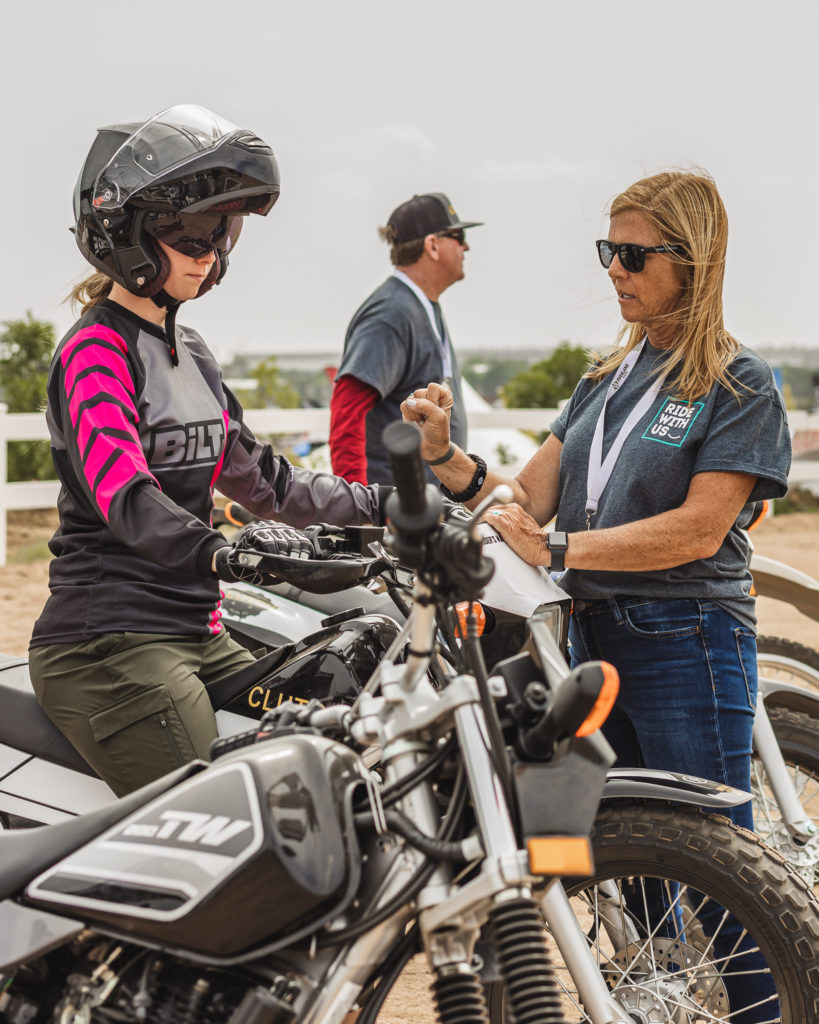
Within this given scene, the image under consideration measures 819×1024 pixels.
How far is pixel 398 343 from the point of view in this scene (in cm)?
517

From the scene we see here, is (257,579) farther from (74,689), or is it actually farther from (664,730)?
(664,730)

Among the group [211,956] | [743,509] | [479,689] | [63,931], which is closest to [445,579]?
[479,689]

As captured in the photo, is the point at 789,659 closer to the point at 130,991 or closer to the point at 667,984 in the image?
the point at 667,984

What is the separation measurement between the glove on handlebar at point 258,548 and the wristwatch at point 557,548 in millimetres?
771

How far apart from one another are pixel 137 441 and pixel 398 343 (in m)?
2.67

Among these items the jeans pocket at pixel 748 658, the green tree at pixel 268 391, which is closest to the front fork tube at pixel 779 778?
the jeans pocket at pixel 748 658

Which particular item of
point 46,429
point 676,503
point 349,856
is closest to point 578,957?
point 349,856

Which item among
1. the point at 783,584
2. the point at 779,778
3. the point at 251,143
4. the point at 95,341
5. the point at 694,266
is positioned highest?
the point at 251,143

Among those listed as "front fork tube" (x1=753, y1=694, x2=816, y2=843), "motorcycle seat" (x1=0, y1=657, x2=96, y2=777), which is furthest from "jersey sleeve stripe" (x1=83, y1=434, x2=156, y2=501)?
"front fork tube" (x1=753, y1=694, x2=816, y2=843)

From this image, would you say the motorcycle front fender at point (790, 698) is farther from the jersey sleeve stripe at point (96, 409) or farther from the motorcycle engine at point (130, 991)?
the motorcycle engine at point (130, 991)

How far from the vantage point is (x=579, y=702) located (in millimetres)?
1726

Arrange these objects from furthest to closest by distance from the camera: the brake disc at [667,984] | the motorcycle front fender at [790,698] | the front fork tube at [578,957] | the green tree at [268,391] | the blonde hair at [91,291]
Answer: the green tree at [268,391] → the motorcycle front fender at [790,698] → the blonde hair at [91,291] → the brake disc at [667,984] → the front fork tube at [578,957]

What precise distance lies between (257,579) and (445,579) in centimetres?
74

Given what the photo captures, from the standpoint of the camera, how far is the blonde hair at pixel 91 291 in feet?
10.0
